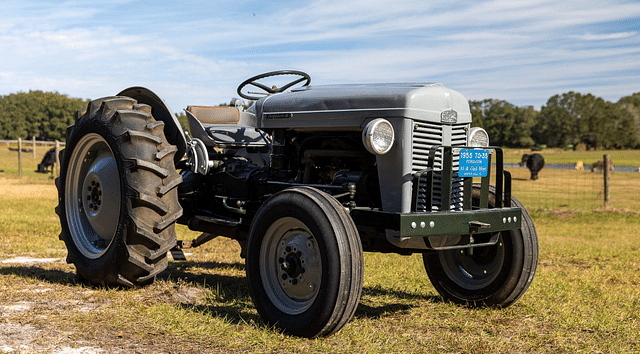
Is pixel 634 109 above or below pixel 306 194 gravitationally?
above

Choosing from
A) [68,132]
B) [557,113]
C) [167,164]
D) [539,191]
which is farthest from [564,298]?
[557,113]

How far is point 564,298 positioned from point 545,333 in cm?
128

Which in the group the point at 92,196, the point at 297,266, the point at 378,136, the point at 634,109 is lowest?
the point at 297,266

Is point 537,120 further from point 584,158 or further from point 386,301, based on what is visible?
point 386,301

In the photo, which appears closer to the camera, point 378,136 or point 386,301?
point 378,136

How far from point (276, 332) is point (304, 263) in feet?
1.65

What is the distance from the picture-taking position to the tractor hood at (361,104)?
441 cm

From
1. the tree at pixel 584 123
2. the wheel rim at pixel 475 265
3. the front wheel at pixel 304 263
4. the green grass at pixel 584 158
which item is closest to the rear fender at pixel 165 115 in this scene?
the front wheel at pixel 304 263

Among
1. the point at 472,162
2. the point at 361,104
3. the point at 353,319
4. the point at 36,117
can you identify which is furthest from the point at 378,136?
the point at 36,117

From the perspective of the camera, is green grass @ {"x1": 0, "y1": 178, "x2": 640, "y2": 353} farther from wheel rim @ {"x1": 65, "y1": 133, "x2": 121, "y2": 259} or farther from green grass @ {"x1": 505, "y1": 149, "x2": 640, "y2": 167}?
green grass @ {"x1": 505, "y1": 149, "x2": 640, "y2": 167}

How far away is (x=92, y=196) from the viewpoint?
5.88 metres

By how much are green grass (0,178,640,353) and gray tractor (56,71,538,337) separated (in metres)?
0.23

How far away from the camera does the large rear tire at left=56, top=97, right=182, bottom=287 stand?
5.14 metres

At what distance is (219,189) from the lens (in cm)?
600
